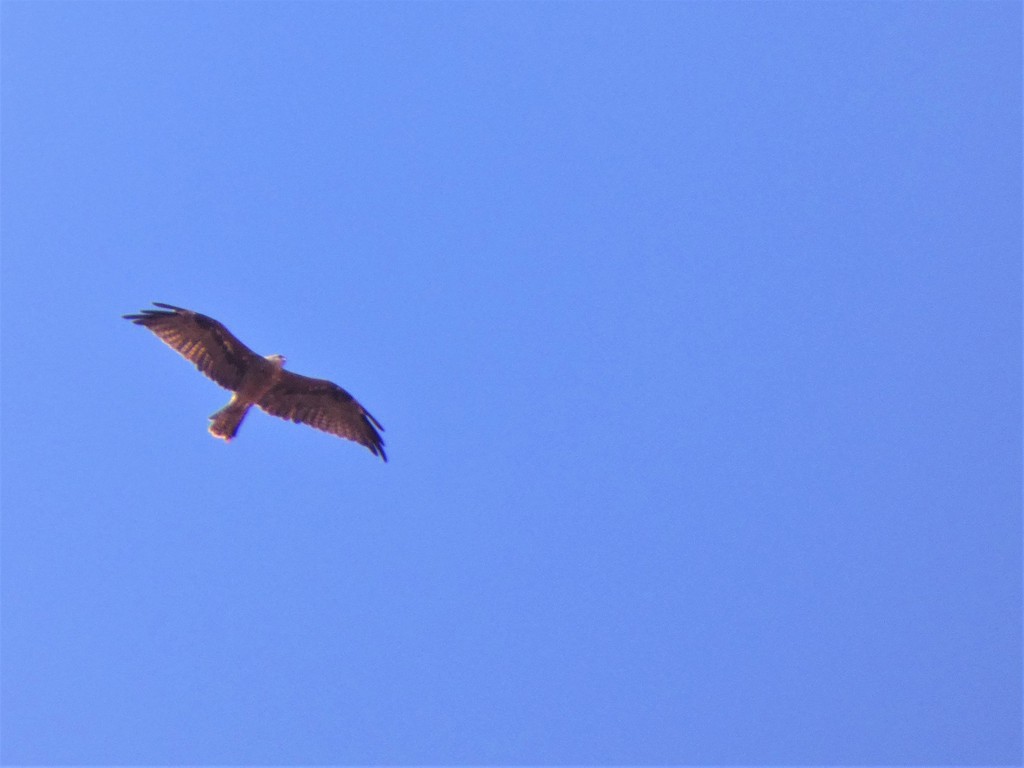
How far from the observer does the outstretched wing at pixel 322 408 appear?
14.6 m

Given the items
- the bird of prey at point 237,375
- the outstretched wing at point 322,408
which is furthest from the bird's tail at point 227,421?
the outstretched wing at point 322,408

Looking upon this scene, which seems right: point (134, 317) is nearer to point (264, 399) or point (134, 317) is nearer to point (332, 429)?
point (264, 399)

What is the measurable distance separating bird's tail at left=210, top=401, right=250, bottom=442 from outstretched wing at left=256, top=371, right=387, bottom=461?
572mm

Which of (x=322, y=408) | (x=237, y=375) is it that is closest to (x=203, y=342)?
(x=237, y=375)

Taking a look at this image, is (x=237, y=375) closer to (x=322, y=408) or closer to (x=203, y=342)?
(x=203, y=342)

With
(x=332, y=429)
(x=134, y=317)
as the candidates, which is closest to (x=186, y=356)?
(x=134, y=317)

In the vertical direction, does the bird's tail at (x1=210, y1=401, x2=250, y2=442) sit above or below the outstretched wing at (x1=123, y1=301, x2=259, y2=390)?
below

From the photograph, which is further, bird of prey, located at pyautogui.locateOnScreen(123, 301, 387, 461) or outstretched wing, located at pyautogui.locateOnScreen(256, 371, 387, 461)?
outstretched wing, located at pyautogui.locateOnScreen(256, 371, 387, 461)

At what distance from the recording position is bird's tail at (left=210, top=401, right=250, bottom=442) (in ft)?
45.6

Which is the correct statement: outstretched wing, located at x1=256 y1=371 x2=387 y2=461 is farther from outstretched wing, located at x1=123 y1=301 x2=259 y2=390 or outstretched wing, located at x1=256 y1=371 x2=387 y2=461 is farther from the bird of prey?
outstretched wing, located at x1=123 y1=301 x2=259 y2=390

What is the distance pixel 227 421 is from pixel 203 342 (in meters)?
0.98

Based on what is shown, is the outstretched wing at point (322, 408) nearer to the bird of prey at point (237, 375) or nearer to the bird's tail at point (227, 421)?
the bird of prey at point (237, 375)

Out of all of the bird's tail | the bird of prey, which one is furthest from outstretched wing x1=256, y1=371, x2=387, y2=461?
the bird's tail

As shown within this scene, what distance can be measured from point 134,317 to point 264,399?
186 cm
